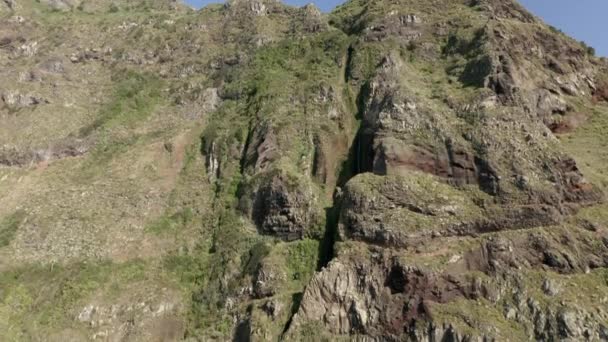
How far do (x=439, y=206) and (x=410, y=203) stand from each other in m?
2.19

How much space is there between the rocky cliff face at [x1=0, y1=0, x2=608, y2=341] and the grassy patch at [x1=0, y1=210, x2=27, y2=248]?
192mm

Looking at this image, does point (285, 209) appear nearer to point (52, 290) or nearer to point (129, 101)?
point (52, 290)

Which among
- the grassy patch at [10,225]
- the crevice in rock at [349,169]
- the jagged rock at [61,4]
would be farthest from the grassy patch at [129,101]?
the jagged rock at [61,4]

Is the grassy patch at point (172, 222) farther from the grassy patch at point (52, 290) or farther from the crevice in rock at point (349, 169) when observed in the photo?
the crevice in rock at point (349, 169)

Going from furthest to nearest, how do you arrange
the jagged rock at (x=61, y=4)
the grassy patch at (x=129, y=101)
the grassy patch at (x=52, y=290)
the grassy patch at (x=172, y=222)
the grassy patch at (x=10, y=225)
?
the jagged rock at (x=61, y=4) < the grassy patch at (x=129, y=101) < the grassy patch at (x=172, y=222) < the grassy patch at (x=10, y=225) < the grassy patch at (x=52, y=290)

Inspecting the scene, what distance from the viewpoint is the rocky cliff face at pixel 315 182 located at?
120ft

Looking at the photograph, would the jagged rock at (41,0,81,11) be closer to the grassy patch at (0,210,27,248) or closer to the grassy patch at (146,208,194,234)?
the grassy patch at (0,210,27,248)

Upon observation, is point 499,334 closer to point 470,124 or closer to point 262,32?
point 470,124

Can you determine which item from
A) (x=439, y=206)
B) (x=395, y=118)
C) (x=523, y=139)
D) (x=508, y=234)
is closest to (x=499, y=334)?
(x=508, y=234)

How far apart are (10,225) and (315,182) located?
30.2 metres

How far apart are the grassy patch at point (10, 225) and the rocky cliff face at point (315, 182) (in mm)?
192

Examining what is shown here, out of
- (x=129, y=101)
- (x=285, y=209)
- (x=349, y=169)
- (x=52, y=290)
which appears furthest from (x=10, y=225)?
(x=349, y=169)

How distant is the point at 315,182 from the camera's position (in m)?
51.0

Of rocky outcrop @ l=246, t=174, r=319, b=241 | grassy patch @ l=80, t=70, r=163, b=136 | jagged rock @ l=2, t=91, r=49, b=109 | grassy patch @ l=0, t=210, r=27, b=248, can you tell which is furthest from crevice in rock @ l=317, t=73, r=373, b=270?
jagged rock @ l=2, t=91, r=49, b=109
